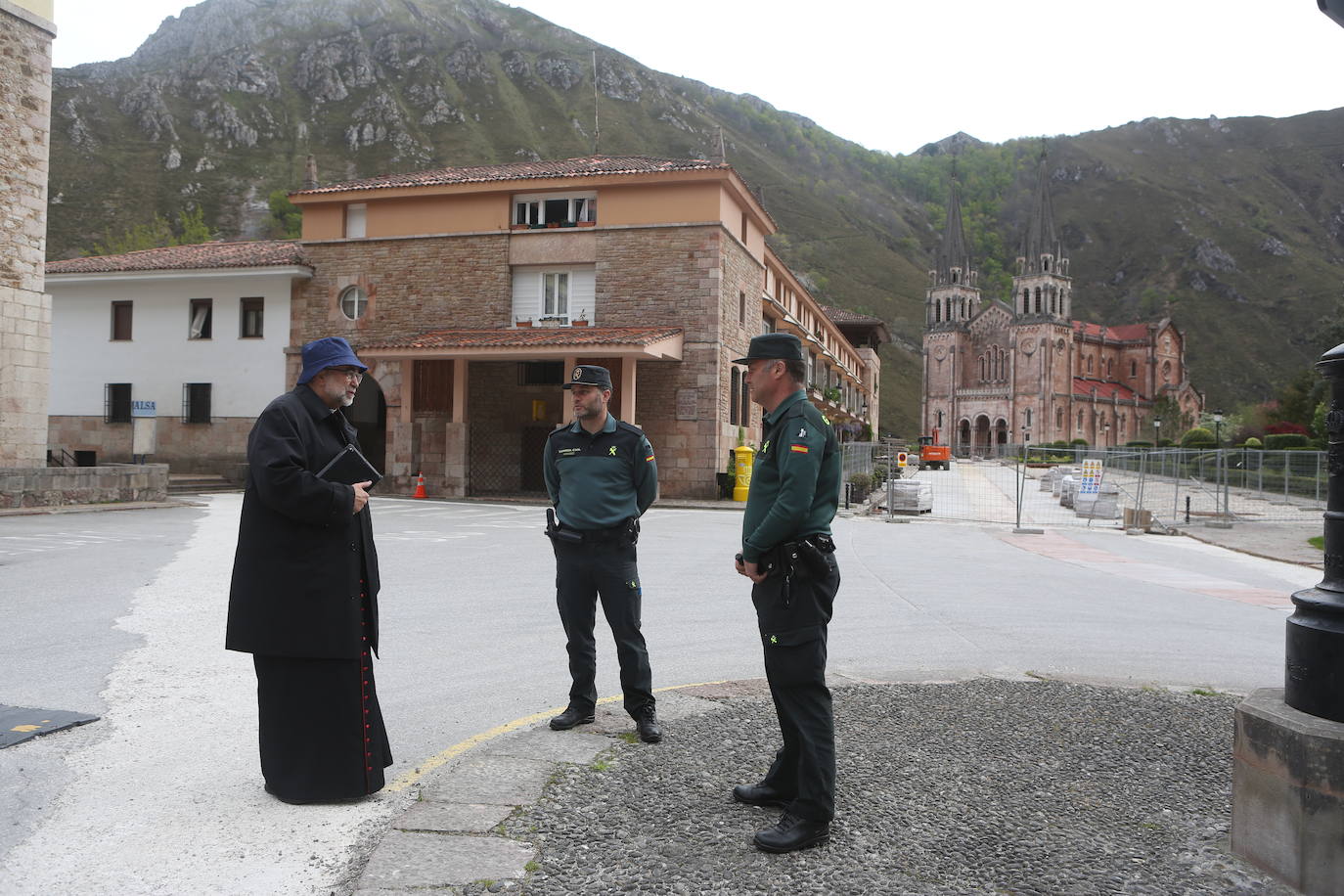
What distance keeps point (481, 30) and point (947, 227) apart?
88700mm

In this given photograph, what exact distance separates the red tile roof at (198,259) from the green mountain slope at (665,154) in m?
50.9

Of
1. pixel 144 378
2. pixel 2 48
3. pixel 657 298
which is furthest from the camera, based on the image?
pixel 144 378

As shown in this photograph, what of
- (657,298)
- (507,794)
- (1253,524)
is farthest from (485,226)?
(507,794)

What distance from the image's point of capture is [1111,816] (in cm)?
351

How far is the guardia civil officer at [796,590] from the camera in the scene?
11.0 ft

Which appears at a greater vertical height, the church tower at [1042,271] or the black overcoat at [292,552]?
the church tower at [1042,271]

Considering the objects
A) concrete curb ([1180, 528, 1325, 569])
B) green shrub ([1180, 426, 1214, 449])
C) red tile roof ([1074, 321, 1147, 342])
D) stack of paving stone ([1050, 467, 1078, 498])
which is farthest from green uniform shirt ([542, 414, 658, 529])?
red tile roof ([1074, 321, 1147, 342])

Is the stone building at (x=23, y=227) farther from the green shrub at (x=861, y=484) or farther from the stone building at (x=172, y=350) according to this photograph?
the green shrub at (x=861, y=484)

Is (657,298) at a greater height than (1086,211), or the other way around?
(1086,211)

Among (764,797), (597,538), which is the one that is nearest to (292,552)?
(597,538)

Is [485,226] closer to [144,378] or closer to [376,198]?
[376,198]

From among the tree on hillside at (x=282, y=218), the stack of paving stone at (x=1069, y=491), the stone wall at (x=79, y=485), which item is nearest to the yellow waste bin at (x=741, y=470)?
the stack of paving stone at (x=1069, y=491)

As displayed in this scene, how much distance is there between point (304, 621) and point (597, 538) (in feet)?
5.02

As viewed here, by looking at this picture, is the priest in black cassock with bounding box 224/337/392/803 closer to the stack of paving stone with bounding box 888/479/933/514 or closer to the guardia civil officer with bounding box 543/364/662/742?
the guardia civil officer with bounding box 543/364/662/742
